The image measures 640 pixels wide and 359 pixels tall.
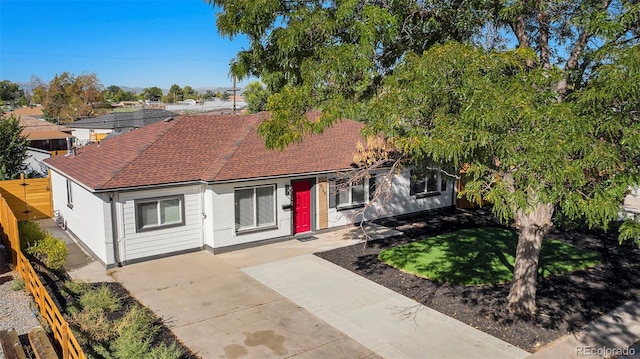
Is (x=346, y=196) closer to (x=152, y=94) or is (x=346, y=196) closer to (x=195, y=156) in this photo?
(x=195, y=156)

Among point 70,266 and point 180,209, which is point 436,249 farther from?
point 70,266

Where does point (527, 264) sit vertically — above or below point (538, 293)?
above

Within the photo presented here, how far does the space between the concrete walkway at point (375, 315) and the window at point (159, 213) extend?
3.08 m

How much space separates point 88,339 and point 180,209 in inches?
257

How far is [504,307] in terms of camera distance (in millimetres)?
11000

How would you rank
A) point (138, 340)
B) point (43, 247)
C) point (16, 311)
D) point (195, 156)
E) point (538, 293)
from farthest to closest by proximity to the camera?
point (195, 156)
point (43, 247)
point (538, 293)
point (16, 311)
point (138, 340)

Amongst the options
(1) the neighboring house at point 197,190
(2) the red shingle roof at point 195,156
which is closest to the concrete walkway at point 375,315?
(1) the neighboring house at point 197,190

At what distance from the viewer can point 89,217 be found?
Result: 597 inches

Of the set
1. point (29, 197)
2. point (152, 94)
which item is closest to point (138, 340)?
point (29, 197)

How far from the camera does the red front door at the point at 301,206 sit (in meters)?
17.0

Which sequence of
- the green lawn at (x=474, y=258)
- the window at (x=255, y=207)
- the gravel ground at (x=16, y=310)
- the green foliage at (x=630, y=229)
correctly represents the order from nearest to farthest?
the green foliage at (x=630, y=229), the gravel ground at (x=16, y=310), the green lawn at (x=474, y=258), the window at (x=255, y=207)

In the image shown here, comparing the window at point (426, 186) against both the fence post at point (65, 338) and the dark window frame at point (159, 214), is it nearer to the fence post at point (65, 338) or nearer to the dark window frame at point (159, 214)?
the dark window frame at point (159, 214)

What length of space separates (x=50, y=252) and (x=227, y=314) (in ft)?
18.6

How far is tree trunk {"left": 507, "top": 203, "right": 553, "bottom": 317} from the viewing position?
1038 cm
